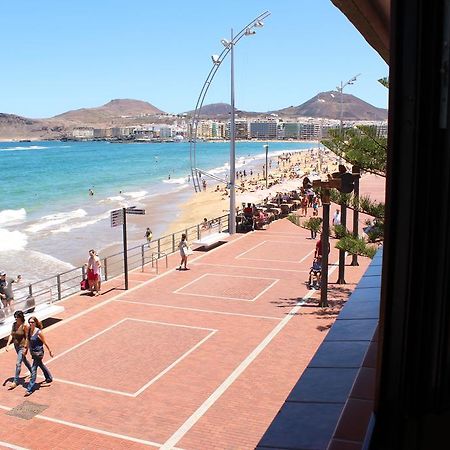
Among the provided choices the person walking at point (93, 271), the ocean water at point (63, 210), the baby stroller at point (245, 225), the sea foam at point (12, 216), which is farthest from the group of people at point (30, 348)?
the sea foam at point (12, 216)

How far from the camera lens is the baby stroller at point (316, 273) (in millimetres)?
13492

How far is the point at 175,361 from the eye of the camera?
9.45 meters

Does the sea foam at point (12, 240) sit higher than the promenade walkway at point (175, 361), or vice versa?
the promenade walkway at point (175, 361)

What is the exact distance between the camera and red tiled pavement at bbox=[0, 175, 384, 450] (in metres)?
7.10

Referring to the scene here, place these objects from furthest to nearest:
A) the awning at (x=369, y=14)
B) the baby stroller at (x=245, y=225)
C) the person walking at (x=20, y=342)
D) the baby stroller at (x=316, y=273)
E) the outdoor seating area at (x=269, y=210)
Result: the outdoor seating area at (x=269, y=210) → the baby stroller at (x=245, y=225) → the baby stroller at (x=316, y=273) → the person walking at (x=20, y=342) → the awning at (x=369, y=14)

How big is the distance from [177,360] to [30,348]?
2.41m

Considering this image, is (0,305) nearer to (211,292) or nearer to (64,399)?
(211,292)

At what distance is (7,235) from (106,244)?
8.17m

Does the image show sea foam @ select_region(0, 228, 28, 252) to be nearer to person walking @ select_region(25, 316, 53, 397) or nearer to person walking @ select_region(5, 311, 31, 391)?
person walking @ select_region(5, 311, 31, 391)

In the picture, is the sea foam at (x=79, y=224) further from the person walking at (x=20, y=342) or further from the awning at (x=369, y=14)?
the awning at (x=369, y=14)

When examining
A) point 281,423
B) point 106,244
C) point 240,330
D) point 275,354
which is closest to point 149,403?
point 275,354

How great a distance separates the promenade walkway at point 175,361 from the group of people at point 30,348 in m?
0.21

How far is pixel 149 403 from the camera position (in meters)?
7.88

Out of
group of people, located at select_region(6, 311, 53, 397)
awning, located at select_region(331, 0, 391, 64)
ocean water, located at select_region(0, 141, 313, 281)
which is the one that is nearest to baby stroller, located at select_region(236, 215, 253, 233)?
ocean water, located at select_region(0, 141, 313, 281)
